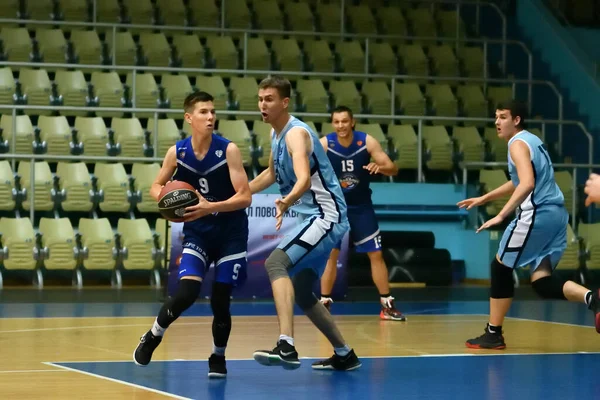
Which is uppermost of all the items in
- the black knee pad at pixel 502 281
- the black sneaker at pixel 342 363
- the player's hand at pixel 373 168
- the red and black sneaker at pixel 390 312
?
the player's hand at pixel 373 168

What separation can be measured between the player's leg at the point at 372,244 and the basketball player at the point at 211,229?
12.9 ft

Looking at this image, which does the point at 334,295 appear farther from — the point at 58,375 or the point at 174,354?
the point at 58,375

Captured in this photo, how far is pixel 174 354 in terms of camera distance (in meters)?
7.60

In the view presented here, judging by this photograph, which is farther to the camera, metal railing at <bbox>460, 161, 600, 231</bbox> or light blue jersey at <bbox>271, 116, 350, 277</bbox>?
metal railing at <bbox>460, 161, 600, 231</bbox>

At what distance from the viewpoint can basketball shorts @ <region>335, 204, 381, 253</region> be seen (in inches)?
413

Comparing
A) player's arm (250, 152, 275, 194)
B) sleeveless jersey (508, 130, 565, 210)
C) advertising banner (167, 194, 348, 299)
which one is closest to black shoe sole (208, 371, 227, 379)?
player's arm (250, 152, 275, 194)

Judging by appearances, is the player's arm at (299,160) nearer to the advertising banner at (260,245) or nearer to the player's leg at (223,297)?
the player's leg at (223,297)

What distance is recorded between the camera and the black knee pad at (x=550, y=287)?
7676 mm

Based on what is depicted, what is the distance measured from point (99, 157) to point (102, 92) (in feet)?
5.10

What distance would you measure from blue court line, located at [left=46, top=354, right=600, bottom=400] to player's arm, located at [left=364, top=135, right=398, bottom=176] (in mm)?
2565

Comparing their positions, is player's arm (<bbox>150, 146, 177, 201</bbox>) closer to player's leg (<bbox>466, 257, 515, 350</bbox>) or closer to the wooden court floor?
the wooden court floor

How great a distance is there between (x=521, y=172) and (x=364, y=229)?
302 centimetres

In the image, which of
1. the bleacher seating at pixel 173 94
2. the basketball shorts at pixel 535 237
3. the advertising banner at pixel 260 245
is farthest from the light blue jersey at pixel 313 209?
the bleacher seating at pixel 173 94

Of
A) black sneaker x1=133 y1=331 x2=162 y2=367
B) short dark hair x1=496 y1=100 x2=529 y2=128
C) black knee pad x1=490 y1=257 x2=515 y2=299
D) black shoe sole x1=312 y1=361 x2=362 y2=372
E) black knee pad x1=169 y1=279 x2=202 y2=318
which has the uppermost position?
short dark hair x1=496 y1=100 x2=529 y2=128
